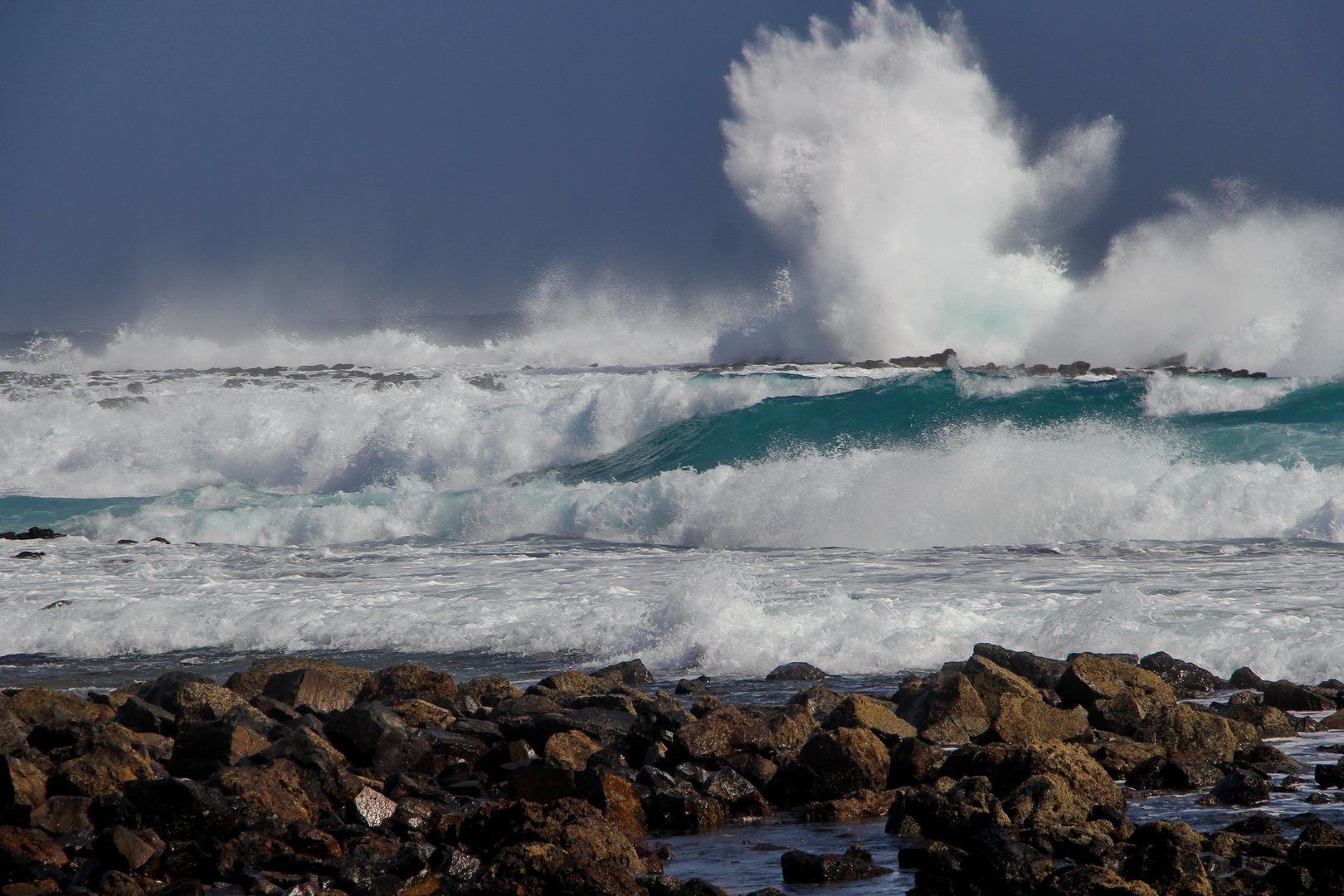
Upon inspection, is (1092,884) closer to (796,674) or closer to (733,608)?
(796,674)

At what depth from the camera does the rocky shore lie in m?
3.66

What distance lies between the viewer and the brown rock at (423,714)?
225 inches

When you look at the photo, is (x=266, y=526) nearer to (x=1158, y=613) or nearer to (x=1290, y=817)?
(x=1158, y=613)

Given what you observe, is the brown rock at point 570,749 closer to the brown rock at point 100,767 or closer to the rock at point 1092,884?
the brown rock at point 100,767

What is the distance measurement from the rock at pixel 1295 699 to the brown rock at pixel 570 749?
3.65m

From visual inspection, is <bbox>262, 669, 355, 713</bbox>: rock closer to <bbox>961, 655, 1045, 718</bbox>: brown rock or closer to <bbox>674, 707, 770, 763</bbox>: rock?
<bbox>674, 707, 770, 763</bbox>: rock

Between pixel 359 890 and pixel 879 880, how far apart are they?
5.54 ft

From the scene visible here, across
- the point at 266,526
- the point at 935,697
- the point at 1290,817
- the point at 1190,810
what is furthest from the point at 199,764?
the point at 266,526

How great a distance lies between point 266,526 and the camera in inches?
663

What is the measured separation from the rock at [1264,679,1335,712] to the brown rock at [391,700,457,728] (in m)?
4.30

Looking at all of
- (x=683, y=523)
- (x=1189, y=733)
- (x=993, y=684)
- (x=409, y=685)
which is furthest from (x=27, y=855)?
(x=683, y=523)

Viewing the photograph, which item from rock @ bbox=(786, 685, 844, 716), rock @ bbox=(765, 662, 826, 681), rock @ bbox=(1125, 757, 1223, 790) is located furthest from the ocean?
rock @ bbox=(1125, 757, 1223, 790)

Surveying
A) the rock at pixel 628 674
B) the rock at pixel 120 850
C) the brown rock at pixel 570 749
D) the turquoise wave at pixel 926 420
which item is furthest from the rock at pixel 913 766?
the turquoise wave at pixel 926 420

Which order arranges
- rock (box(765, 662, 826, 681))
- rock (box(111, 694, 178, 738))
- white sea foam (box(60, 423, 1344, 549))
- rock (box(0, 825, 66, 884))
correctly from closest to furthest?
rock (box(0, 825, 66, 884)) → rock (box(111, 694, 178, 738)) → rock (box(765, 662, 826, 681)) → white sea foam (box(60, 423, 1344, 549))
